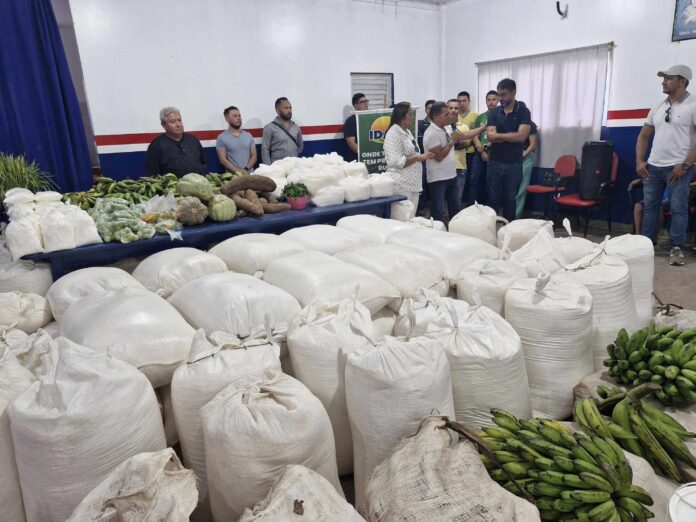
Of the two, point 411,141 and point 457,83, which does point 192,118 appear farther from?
point 457,83

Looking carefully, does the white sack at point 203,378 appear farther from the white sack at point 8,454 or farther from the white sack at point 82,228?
the white sack at point 82,228

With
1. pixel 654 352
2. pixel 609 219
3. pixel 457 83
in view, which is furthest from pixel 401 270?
pixel 457 83

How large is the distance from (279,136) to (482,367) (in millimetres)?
4815

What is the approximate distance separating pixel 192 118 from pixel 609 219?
5.26 meters

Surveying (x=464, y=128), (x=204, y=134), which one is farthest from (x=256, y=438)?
(x=464, y=128)

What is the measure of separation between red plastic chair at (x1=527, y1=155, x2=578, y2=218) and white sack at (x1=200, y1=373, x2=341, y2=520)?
5753mm

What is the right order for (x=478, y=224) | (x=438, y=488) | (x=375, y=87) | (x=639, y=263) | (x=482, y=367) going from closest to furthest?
(x=438, y=488)
(x=482, y=367)
(x=639, y=263)
(x=478, y=224)
(x=375, y=87)

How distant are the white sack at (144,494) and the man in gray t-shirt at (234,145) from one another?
485cm

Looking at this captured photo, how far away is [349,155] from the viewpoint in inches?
281

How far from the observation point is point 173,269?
258cm

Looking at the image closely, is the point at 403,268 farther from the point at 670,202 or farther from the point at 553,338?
the point at 670,202

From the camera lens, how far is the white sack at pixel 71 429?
1361 mm

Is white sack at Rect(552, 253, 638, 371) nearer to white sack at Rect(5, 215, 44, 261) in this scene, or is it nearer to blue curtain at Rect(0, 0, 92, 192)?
white sack at Rect(5, 215, 44, 261)

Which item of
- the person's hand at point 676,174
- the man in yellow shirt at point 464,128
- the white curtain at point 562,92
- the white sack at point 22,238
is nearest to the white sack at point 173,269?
the white sack at point 22,238
